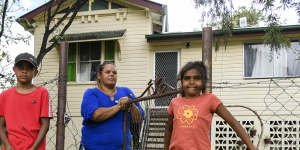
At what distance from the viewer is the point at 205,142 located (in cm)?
234

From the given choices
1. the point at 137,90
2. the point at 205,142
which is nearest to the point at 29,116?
the point at 205,142

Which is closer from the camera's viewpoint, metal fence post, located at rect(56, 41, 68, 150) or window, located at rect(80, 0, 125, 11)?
metal fence post, located at rect(56, 41, 68, 150)

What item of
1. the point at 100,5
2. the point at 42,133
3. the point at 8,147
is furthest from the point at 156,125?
the point at 8,147

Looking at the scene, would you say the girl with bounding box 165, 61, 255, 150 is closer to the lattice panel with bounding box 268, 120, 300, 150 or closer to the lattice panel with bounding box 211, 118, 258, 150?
the lattice panel with bounding box 268, 120, 300, 150

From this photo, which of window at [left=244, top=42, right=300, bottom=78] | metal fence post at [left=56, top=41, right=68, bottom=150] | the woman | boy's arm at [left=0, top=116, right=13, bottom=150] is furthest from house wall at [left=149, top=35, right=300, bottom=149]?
boy's arm at [left=0, top=116, right=13, bottom=150]

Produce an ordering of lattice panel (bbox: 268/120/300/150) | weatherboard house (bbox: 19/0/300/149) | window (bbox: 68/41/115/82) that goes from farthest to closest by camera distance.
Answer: window (bbox: 68/41/115/82)
weatherboard house (bbox: 19/0/300/149)
lattice panel (bbox: 268/120/300/150)

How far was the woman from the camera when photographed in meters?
2.65

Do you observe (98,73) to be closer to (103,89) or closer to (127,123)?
(103,89)

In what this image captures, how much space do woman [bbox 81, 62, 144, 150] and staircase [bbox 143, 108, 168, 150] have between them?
638cm

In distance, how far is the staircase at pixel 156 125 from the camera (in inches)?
364

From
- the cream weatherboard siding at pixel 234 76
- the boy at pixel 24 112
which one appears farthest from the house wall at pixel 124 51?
the boy at pixel 24 112

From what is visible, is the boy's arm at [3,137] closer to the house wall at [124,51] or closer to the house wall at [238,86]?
the house wall at [238,86]

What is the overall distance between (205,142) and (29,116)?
1307 mm

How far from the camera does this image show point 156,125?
31.0 feet
